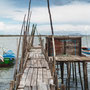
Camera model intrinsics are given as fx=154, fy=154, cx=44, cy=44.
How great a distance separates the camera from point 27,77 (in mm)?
7125

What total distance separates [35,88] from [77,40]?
10255 mm

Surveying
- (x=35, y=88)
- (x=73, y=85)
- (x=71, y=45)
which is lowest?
(x=73, y=85)

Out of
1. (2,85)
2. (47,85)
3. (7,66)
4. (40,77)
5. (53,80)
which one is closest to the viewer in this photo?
(47,85)

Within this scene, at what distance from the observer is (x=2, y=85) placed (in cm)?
1762

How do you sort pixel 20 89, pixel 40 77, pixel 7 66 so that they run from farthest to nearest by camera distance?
pixel 7 66 → pixel 40 77 → pixel 20 89

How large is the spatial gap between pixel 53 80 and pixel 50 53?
8417 millimetres

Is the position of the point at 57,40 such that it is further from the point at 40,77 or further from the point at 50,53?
the point at 40,77

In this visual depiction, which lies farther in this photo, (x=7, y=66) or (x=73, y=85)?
(x=7, y=66)

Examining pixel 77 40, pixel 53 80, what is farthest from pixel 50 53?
pixel 53 80

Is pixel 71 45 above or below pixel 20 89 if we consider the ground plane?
above

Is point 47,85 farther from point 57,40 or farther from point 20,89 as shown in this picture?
point 57,40

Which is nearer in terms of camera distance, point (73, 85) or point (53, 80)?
point (53, 80)

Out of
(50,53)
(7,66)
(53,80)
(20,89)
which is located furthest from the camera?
(7,66)

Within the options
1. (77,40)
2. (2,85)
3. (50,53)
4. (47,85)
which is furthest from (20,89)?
(2,85)
